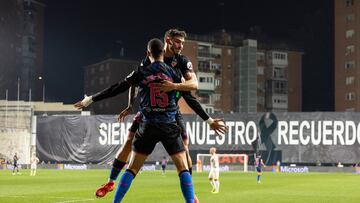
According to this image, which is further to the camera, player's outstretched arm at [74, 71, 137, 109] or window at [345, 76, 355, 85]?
window at [345, 76, 355, 85]

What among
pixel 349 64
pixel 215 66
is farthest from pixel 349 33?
pixel 215 66

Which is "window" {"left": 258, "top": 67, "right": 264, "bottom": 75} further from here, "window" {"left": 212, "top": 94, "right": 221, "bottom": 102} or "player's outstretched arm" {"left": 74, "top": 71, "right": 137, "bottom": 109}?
"player's outstretched arm" {"left": 74, "top": 71, "right": 137, "bottom": 109}

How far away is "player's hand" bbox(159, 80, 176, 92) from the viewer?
8.63m

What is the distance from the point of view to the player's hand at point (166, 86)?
8633 mm

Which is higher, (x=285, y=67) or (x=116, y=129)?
(x=285, y=67)

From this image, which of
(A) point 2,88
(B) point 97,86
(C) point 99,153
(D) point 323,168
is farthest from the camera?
(B) point 97,86

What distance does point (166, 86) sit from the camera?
28.3 feet

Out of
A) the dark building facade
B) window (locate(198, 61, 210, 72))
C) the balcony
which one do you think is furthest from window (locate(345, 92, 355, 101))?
the dark building facade

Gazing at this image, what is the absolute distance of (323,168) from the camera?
52969mm

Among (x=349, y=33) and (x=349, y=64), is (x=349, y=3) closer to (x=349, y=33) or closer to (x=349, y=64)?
(x=349, y=33)

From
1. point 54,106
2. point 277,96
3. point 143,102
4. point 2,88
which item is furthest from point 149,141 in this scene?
point 277,96

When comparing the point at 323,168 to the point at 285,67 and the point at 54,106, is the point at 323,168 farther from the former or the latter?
the point at 285,67

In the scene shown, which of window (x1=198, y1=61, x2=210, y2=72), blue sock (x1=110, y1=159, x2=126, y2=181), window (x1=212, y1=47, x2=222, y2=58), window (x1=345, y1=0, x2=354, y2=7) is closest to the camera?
blue sock (x1=110, y1=159, x2=126, y2=181)

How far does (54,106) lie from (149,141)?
8477cm
